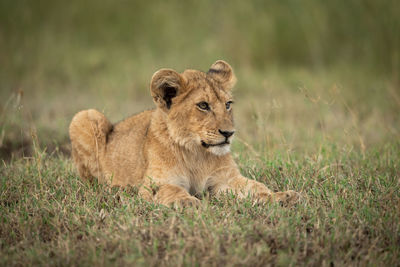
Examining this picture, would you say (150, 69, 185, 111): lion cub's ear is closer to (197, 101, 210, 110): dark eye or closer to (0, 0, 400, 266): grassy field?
(197, 101, 210, 110): dark eye

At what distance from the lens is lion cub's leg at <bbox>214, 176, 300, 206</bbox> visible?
3570 millimetres

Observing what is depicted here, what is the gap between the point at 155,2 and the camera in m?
12.4

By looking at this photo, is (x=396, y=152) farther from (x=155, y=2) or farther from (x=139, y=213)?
(x=155, y=2)

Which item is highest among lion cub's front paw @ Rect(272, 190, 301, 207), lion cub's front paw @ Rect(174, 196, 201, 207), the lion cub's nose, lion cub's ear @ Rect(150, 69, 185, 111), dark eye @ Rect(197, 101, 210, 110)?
lion cub's ear @ Rect(150, 69, 185, 111)

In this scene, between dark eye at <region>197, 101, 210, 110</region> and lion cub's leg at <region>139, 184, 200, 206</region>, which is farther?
dark eye at <region>197, 101, 210, 110</region>

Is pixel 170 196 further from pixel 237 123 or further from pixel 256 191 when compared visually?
pixel 237 123

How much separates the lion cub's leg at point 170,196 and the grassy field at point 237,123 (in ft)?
0.37

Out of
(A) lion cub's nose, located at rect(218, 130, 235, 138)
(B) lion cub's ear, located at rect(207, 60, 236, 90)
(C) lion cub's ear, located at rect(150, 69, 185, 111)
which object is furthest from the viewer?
(B) lion cub's ear, located at rect(207, 60, 236, 90)

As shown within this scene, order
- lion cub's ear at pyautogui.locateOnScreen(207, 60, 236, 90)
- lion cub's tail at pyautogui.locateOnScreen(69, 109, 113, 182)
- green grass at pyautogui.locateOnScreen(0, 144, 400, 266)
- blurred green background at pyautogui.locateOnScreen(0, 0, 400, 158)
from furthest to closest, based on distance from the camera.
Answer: blurred green background at pyautogui.locateOnScreen(0, 0, 400, 158)
lion cub's tail at pyautogui.locateOnScreen(69, 109, 113, 182)
lion cub's ear at pyautogui.locateOnScreen(207, 60, 236, 90)
green grass at pyautogui.locateOnScreen(0, 144, 400, 266)

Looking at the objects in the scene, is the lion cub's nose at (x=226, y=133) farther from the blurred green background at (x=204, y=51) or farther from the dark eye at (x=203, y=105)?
the blurred green background at (x=204, y=51)

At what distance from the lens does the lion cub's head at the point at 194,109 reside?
12.3 feet

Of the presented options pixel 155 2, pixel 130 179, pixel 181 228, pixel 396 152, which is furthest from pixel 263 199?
pixel 155 2

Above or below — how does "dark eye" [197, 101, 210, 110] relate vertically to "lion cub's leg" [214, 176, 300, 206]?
above

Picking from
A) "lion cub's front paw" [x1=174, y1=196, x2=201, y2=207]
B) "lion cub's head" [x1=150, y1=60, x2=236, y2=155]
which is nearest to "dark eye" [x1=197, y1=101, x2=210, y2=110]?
"lion cub's head" [x1=150, y1=60, x2=236, y2=155]
